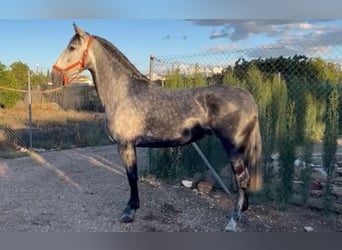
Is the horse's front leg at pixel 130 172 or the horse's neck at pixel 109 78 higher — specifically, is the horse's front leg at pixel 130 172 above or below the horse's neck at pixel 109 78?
below

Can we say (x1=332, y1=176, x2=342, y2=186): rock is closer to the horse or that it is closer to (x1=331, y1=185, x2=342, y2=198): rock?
(x1=331, y1=185, x2=342, y2=198): rock

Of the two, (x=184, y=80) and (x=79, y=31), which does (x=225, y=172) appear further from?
(x=79, y=31)

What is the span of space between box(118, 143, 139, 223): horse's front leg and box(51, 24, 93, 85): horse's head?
825 millimetres

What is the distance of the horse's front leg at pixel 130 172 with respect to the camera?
147 inches

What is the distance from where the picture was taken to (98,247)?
10.0 ft

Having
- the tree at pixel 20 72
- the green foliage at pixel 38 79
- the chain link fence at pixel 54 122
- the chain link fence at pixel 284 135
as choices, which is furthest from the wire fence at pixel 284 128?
the tree at pixel 20 72

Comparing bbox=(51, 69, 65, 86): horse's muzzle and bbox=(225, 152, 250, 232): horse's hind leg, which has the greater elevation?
bbox=(51, 69, 65, 86): horse's muzzle

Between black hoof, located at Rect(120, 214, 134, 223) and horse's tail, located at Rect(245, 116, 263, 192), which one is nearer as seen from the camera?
horse's tail, located at Rect(245, 116, 263, 192)

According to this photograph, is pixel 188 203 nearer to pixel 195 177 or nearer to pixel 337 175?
pixel 195 177

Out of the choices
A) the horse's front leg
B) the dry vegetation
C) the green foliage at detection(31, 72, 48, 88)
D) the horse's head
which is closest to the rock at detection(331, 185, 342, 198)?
the horse's front leg

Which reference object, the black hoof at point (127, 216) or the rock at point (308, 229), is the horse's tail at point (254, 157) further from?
the black hoof at point (127, 216)

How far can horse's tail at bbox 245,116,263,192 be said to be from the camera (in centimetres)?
365

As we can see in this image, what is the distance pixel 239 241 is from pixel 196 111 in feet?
3.90

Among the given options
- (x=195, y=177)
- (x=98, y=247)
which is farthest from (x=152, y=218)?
(x=195, y=177)
